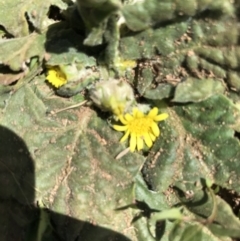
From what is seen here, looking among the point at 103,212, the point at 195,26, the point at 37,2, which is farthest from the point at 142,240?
the point at 37,2

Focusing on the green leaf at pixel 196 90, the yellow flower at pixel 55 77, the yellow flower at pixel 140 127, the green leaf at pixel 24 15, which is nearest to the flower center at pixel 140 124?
the yellow flower at pixel 140 127

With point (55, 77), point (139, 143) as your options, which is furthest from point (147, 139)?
point (55, 77)

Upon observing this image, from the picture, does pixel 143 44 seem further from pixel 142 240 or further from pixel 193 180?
pixel 142 240

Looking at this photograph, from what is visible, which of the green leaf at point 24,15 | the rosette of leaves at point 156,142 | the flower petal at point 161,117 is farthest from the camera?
the green leaf at point 24,15

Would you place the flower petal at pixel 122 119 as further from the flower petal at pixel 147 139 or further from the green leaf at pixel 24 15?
the green leaf at pixel 24 15

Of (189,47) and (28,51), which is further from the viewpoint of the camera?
(28,51)

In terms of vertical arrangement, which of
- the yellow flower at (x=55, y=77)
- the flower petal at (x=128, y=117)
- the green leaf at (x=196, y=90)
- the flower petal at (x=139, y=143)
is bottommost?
the flower petal at (x=139, y=143)

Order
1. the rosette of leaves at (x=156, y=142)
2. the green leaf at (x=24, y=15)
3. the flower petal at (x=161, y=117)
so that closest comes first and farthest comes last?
1. the rosette of leaves at (x=156, y=142)
2. the flower petal at (x=161, y=117)
3. the green leaf at (x=24, y=15)

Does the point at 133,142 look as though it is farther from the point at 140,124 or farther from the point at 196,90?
the point at 196,90
